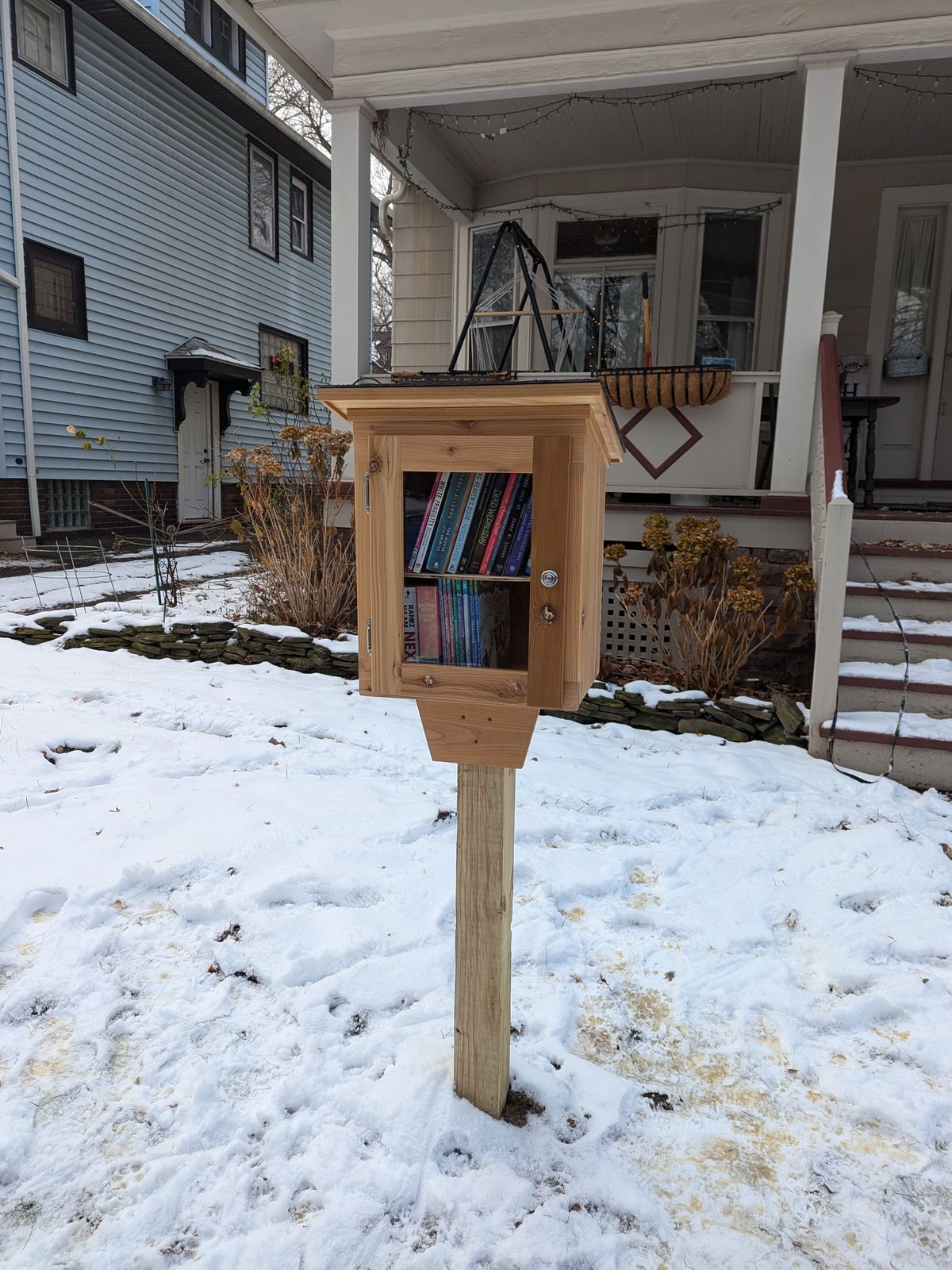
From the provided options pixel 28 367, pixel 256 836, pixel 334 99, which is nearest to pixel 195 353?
pixel 28 367

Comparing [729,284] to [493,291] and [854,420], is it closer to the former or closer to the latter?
[854,420]

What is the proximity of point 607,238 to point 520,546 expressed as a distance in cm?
647

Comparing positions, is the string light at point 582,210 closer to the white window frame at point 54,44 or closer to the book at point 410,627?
the white window frame at point 54,44

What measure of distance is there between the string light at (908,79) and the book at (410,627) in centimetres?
572

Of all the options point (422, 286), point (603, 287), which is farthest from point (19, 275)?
point (603, 287)

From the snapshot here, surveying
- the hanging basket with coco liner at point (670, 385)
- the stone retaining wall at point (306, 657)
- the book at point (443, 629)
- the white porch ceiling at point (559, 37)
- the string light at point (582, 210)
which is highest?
the white porch ceiling at point (559, 37)

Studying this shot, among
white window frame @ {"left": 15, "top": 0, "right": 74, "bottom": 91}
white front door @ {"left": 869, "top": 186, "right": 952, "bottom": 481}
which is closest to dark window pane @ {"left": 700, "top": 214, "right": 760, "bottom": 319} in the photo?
white front door @ {"left": 869, "top": 186, "right": 952, "bottom": 481}

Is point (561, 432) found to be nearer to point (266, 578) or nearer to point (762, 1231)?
point (762, 1231)

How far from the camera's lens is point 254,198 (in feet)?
42.3

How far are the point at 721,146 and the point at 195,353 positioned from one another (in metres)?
7.43

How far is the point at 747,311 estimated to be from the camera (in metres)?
6.89

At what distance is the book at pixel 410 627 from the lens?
1.57 metres

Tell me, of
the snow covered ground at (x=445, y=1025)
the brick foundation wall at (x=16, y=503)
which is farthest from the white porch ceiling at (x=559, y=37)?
the brick foundation wall at (x=16, y=503)

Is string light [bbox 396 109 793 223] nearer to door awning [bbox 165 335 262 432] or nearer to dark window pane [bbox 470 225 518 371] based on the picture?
dark window pane [bbox 470 225 518 371]
